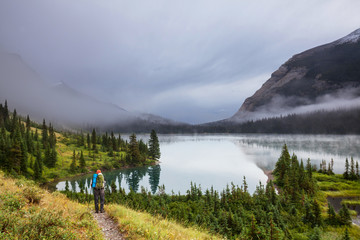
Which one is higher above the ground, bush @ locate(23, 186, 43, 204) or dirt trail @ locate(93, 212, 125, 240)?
bush @ locate(23, 186, 43, 204)

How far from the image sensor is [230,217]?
93.9ft

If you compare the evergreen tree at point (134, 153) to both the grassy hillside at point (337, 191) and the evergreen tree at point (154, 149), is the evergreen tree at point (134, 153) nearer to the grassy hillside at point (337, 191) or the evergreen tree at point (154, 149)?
the evergreen tree at point (154, 149)

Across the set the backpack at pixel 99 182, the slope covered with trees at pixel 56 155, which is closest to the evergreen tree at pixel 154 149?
the slope covered with trees at pixel 56 155

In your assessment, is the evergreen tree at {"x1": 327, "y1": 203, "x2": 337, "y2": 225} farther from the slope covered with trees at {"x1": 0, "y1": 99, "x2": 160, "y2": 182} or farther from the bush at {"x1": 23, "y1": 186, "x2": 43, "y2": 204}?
the slope covered with trees at {"x1": 0, "y1": 99, "x2": 160, "y2": 182}

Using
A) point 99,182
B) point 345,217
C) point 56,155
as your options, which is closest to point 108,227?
point 99,182

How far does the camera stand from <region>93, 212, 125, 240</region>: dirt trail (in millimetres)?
9356

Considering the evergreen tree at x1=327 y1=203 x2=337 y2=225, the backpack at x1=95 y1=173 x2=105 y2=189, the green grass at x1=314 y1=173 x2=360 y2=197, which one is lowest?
the green grass at x1=314 y1=173 x2=360 y2=197

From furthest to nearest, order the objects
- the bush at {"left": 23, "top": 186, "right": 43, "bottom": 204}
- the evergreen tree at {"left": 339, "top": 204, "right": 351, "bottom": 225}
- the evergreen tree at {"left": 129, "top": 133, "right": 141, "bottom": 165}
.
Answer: the evergreen tree at {"left": 129, "top": 133, "right": 141, "bottom": 165}
the evergreen tree at {"left": 339, "top": 204, "right": 351, "bottom": 225}
the bush at {"left": 23, "top": 186, "right": 43, "bottom": 204}

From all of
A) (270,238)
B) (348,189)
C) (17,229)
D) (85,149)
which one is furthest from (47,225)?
(85,149)

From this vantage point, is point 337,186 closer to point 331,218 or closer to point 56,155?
point 331,218

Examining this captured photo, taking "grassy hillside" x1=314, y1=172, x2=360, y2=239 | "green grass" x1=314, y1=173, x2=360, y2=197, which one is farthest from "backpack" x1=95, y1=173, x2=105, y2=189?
"green grass" x1=314, y1=173, x2=360, y2=197

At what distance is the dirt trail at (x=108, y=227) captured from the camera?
9.36m

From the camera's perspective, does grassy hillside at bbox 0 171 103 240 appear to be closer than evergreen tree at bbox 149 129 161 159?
Yes

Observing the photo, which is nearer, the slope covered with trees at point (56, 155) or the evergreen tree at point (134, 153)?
the slope covered with trees at point (56, 155)
